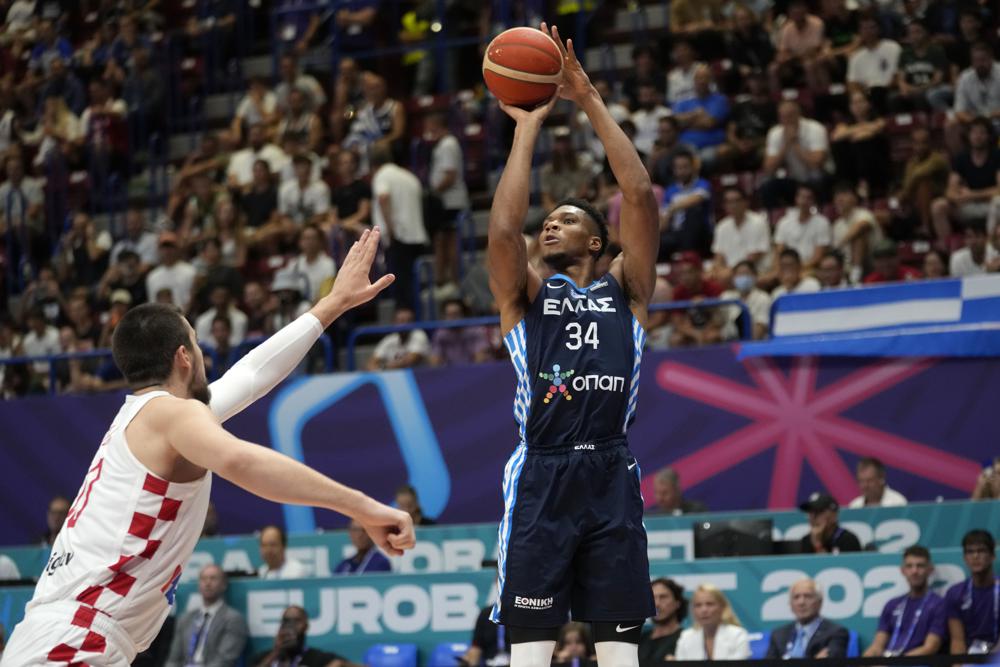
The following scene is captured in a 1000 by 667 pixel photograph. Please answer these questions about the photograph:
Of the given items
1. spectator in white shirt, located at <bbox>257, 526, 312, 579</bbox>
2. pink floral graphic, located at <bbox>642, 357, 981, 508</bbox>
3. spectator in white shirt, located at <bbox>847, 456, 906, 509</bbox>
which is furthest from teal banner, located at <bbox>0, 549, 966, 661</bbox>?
pink floral graphic, located at <bbox>642, 357, 981, 508</bbox>

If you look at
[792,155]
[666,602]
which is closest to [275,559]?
[666,602]

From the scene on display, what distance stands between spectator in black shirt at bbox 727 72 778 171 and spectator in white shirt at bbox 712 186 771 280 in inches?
47.9

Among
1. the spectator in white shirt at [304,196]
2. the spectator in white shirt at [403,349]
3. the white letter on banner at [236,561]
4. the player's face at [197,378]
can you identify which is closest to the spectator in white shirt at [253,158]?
the spectator in white shirt at [304,196]

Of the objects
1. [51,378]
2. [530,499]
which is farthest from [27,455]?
[530,499]

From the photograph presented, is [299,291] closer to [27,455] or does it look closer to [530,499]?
[27,455]

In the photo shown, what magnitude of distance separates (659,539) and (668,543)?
0.08m

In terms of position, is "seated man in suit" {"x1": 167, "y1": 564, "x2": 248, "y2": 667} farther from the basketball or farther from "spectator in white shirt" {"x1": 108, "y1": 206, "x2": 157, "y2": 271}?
the basketball

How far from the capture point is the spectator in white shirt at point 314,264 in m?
16.1

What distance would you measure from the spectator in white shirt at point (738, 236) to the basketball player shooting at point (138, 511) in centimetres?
1017

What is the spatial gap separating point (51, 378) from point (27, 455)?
2.74ft

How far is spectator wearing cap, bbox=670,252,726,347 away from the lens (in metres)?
13.9

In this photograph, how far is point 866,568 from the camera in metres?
10.9

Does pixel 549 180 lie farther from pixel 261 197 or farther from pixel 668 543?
pixel 668 543

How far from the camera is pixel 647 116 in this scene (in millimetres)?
16516
